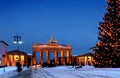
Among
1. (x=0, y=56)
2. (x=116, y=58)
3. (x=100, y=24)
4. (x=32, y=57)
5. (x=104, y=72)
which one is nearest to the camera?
(x=104, y=72)

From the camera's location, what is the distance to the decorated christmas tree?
43750 mm

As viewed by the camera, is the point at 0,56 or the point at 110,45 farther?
the point at 0,56

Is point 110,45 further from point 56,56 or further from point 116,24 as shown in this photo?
point 56,56

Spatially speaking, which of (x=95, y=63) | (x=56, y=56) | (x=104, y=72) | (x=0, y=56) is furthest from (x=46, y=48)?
(x=104, y=72)

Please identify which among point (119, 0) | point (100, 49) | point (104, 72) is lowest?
point (104, 72)

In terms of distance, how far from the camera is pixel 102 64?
45.8 meters

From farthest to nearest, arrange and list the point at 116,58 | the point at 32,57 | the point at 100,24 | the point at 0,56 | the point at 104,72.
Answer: the point at 32,57
the point at 0,56
the point at 100,24
the point at 116,58
the point at 104,72

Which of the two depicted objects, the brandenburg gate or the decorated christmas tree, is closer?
A: the decorated christmas tree

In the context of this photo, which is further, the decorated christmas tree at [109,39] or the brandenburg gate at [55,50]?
the brandenburg gate at [55,50]

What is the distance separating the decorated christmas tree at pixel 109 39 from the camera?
144ft

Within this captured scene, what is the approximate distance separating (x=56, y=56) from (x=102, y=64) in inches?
3913

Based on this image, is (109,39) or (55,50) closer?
(109,39)

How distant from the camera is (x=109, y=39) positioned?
44.8 metres

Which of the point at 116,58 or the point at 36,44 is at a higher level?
the point at 36,44
